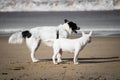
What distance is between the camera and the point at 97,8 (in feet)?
74.7

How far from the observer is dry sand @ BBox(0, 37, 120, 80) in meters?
8.39

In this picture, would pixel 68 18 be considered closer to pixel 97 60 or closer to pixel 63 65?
pixel 97 60

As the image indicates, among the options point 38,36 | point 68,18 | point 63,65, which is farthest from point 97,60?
point 68,18

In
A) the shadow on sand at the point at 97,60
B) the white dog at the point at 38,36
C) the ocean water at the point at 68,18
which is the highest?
the white dog at the point at 38,36

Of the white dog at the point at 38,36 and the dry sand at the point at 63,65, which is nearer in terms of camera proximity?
the dry sand at the point at 63,65

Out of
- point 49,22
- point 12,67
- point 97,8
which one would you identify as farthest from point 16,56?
point 97,8

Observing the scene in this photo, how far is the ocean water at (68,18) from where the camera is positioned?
Answer: 17.3 metres

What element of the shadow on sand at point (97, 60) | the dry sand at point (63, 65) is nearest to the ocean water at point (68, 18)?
the dry sand at point (63, 65)

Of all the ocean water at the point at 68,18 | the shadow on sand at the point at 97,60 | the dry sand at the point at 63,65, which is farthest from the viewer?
the ocean water at the point at 68,18

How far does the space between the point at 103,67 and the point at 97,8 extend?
1360cm

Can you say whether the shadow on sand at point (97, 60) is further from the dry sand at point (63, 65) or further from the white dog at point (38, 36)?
the white dog at point (38, 36)

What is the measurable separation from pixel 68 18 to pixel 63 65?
1099 centimetres

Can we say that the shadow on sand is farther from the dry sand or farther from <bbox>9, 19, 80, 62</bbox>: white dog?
<bbox>9, 19, 80, 62</bbox>: white dog

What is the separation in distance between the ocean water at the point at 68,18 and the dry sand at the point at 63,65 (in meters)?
3.87
